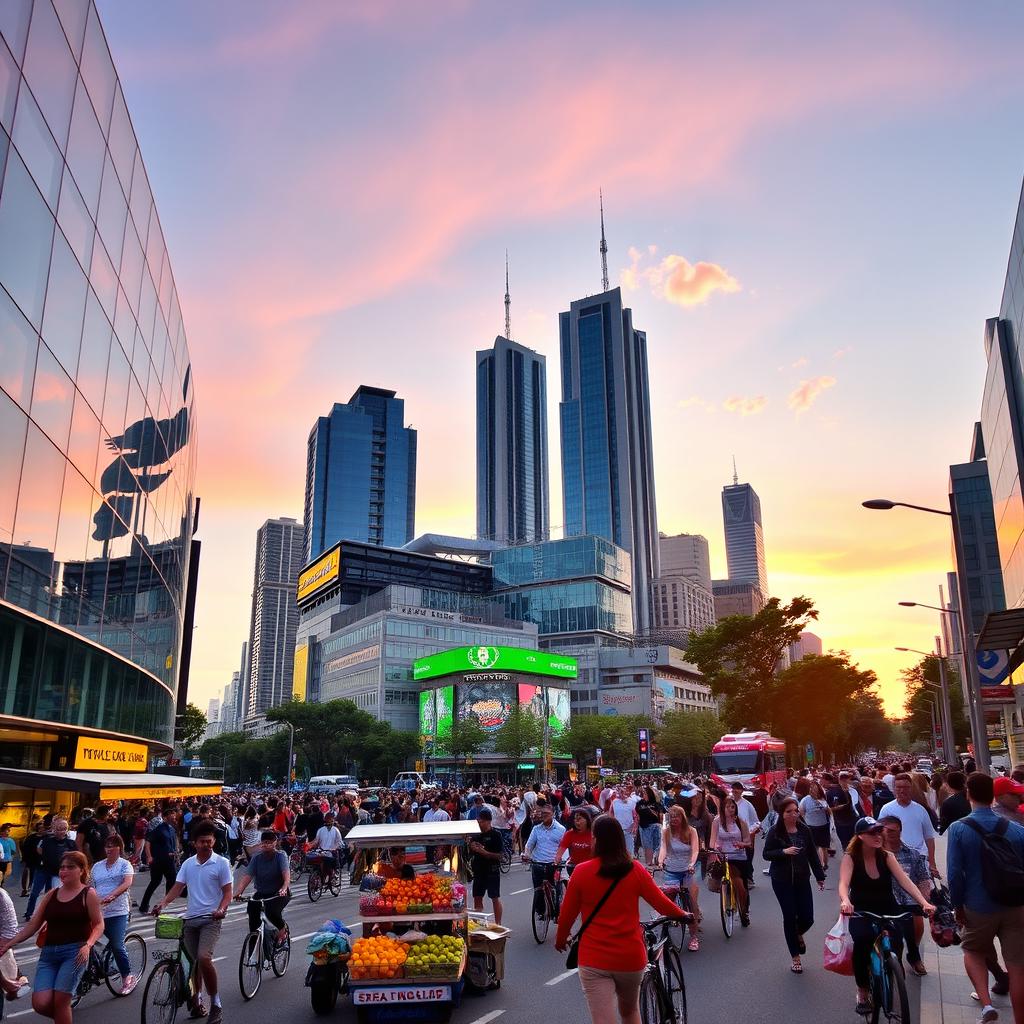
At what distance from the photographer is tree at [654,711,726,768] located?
4215 inches

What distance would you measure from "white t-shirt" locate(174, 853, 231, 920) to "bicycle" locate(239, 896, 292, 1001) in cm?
148

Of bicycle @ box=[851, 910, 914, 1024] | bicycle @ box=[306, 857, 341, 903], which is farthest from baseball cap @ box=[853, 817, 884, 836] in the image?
bicycle @ box=[306, 857, 341, 903]

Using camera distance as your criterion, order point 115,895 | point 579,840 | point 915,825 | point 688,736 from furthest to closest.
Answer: point 688,736 → point 579,840 → point 915,825 → point 115,895

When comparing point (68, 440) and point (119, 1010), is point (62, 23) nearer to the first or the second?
point (68, 440)

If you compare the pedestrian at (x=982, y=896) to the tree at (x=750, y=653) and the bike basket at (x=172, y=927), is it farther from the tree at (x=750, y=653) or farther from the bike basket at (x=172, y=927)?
the tree at (x=750, y=653)

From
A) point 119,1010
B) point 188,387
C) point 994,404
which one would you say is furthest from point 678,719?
point 119,1010

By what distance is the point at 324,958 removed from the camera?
29.0 feet

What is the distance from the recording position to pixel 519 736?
97.7 meters

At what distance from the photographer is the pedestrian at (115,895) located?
9.38 m

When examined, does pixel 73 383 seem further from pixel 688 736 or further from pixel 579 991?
pixel 688 736

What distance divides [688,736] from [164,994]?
104701 millimetres

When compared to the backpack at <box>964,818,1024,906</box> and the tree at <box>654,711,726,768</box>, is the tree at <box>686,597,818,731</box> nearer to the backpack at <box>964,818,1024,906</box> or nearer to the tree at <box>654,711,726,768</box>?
the tree at <box>654,711,726,768</box>

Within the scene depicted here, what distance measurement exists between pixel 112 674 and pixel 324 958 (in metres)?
22.4

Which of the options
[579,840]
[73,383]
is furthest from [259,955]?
[73,383]
